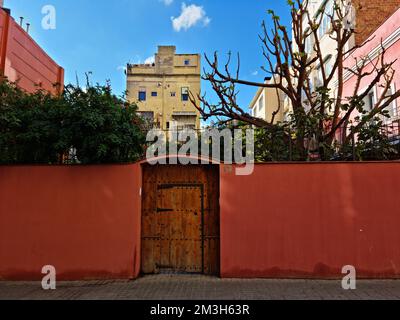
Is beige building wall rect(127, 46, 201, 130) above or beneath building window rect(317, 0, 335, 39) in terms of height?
above

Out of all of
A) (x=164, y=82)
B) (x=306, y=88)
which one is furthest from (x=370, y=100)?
(x=164, y=82)

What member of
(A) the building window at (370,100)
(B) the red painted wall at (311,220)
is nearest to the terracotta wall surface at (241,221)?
(B) the red painted wall at (311,220)

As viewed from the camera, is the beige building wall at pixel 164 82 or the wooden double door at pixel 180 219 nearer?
the wooden double door at pixel 180 219

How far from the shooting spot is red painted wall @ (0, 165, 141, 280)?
6074mm

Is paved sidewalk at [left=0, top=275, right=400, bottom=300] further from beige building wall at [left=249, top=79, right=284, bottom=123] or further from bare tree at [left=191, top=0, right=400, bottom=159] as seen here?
beige building wall at [left=249, top=79, right=284, bottom=123]

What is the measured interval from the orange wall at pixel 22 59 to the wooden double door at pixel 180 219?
4263 mm

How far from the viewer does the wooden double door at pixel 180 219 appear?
6336 mm

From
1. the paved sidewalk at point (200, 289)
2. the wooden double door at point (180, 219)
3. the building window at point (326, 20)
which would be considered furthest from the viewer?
the building window at point (326, 20)

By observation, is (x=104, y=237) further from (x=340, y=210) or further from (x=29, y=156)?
(x=340, y=210)

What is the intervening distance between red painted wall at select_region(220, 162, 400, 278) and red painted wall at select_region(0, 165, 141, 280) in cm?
184

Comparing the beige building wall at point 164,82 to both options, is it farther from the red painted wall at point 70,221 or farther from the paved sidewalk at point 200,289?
the paved sidewalk at point 200,289

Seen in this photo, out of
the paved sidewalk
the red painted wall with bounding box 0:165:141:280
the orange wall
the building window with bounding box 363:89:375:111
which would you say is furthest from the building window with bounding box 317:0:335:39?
the red painted wall with bounding box 0:165:141:280

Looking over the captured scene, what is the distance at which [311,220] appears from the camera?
20.0ft
